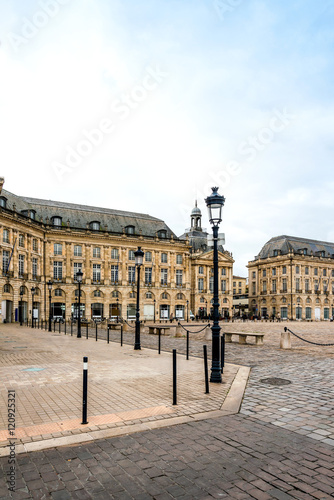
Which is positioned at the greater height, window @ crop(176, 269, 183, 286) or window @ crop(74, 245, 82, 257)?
window @ crop(74, 245, 82, 257)

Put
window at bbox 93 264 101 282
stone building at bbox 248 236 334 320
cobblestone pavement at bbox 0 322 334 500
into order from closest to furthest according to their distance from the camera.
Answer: cobblestone pavement at bbox 0 322 334 500 < window at bbox 93 264 101 282 < stone building at bbox 248 236 334 320

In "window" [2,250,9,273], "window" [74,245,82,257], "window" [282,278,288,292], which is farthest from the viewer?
"window" [282,278,288,292]

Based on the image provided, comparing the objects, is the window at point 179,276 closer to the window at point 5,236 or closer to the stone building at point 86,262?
the stone building at point 86,262

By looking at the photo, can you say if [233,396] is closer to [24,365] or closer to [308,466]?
[308,466]

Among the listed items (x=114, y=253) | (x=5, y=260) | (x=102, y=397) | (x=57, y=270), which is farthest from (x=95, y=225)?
(x=102, y=397)

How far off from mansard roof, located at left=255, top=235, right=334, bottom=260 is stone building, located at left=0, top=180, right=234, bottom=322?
25.3 m

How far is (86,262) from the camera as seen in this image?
6231 centimetres

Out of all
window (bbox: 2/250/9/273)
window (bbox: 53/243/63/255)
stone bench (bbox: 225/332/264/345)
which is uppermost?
window (bbox: 53/243/63/255)

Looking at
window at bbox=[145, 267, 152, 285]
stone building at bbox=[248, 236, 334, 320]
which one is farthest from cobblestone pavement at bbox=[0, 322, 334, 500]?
stone building at bbox=[248, 236, 334, 320]

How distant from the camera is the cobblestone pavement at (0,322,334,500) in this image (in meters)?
4.29

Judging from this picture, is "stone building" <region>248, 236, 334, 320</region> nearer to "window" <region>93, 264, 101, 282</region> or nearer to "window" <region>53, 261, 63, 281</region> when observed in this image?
"window" <region>93, 264, 101, 282</region>

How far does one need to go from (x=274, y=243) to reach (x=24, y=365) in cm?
8513

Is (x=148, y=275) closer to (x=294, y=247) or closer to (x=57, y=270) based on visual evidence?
(x=57, y=270)

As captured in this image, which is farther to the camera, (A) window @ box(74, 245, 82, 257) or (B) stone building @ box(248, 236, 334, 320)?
(B) stone building @ box(248, 236, 334, 320)
